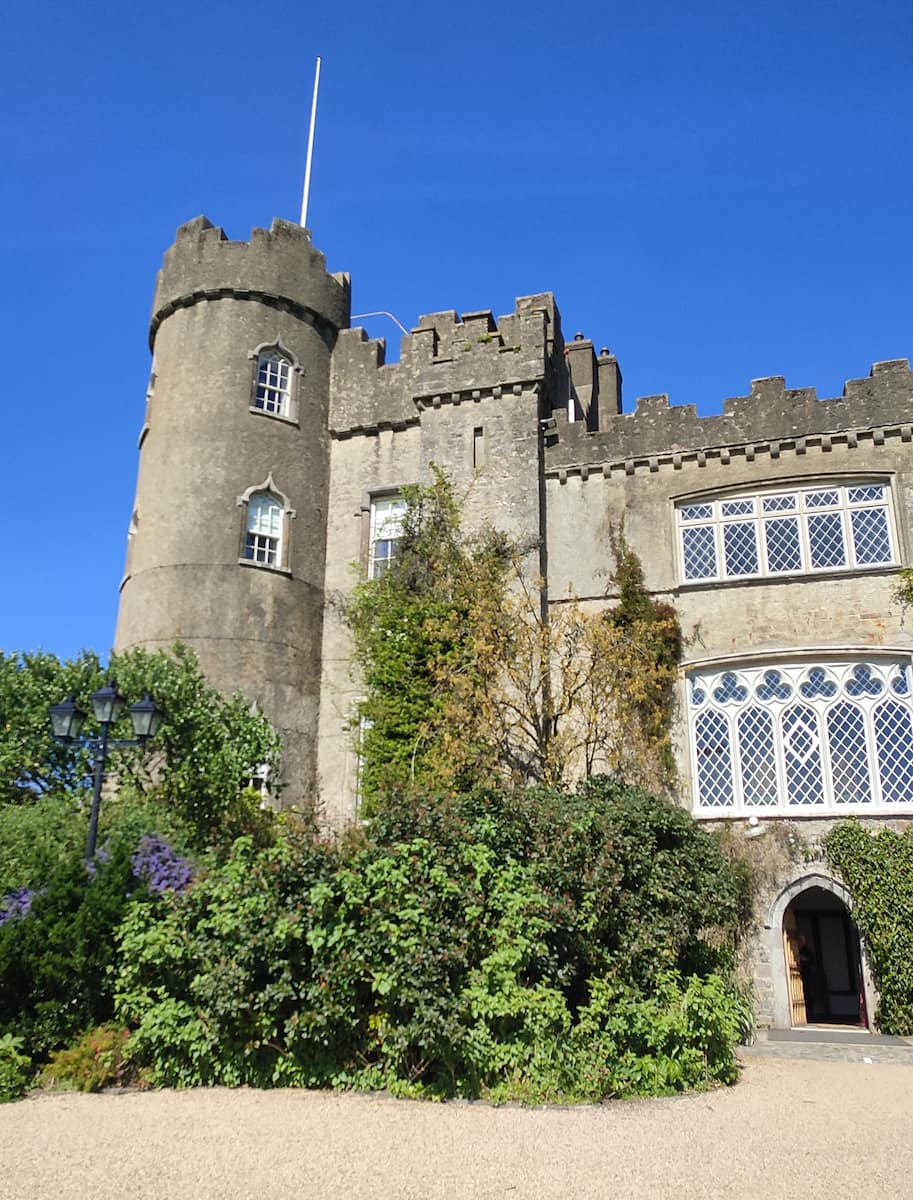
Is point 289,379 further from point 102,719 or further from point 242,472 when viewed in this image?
point 102,719

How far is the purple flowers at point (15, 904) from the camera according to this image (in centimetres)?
1093

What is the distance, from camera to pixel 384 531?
2114 centimetres

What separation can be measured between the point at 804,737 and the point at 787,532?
3841 mm

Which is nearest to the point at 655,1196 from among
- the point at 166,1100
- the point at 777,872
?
the point at 166,1100

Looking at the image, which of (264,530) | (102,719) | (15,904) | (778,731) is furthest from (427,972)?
(264,530)

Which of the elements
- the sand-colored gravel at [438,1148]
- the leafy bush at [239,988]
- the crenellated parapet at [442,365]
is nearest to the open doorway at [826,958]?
the sand-colored gravel at [438,1148]

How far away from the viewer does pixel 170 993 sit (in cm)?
1031

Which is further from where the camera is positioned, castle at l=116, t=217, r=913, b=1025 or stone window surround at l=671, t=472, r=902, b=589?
stone window surround at l=671, t=472, r=902, b=589

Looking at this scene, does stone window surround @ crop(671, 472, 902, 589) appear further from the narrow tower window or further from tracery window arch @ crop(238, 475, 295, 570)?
tracery window arch @ crop(238, 475, 295, 570)

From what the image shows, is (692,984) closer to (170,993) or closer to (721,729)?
(170,993)

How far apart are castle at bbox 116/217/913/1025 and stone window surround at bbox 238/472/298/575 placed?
0.04 meters

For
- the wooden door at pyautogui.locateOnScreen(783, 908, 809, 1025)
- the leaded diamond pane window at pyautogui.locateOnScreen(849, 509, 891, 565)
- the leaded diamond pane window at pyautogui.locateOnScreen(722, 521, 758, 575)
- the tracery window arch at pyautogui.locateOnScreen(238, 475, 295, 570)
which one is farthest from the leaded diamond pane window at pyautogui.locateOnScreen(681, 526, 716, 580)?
the tracery window arch at pyautogui.locateOnScreen(238, 475, 295, 570)

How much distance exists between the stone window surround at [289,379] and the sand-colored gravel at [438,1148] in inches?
572

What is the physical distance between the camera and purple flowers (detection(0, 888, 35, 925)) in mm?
10930
